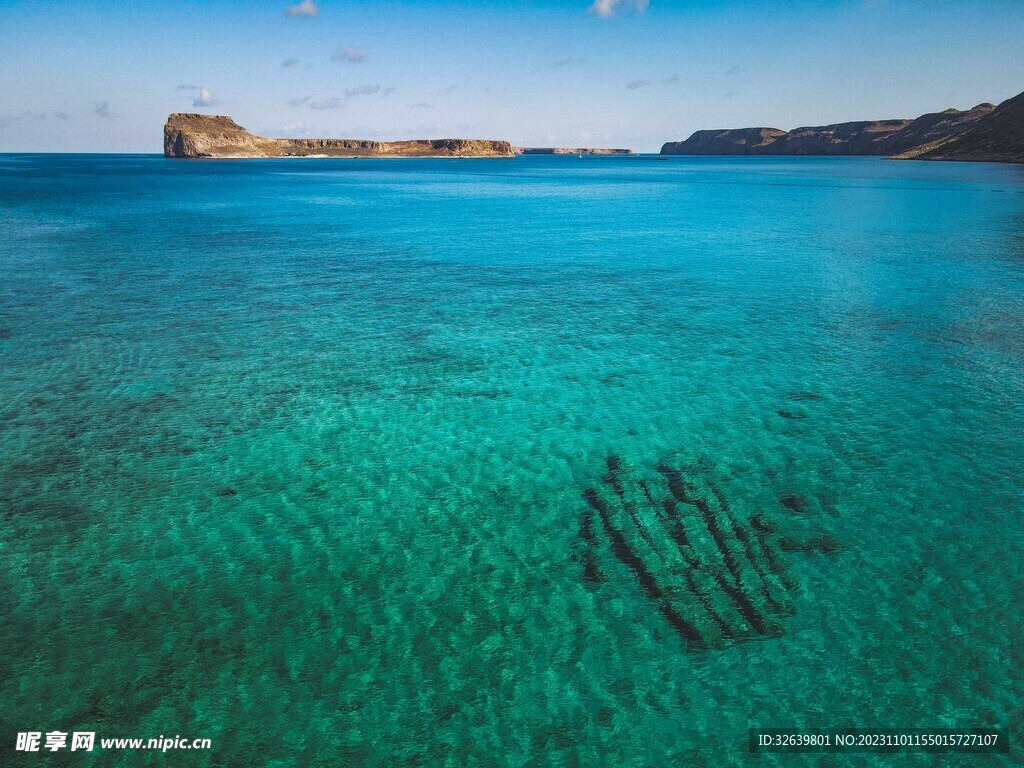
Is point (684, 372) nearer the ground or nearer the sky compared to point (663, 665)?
nearer the sky

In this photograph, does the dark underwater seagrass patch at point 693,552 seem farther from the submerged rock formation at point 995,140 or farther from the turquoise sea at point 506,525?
the submerged rock formation at point 995,140

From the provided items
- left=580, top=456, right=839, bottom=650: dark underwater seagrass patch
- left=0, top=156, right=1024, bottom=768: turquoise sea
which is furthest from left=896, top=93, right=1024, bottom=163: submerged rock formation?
left=580, top=456, right=839, bottom=650: dark underwater seagrass patch

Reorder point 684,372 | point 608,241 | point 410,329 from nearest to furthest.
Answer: point 684,372, point 410,329, point 608,241

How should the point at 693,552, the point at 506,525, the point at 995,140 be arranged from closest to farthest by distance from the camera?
1. the point at 693,552
2. the point at 506,525
3. the point at 995,140

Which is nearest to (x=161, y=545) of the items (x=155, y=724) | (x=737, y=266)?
(x=155, y=724)

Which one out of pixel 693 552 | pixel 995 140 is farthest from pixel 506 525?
pixel 995 140

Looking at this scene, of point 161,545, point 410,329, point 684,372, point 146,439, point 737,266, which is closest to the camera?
point 161,545

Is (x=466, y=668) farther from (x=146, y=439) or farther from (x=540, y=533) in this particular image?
(x=146, y=439)

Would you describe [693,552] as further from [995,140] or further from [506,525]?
[995,140]
